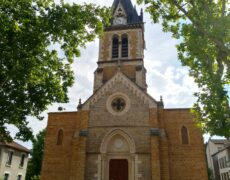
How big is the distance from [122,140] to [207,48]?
1107 centimetres

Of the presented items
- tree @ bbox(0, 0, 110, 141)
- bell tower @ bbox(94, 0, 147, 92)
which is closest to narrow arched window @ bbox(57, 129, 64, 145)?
bell tower @ bbox(94, 0, 147, 92)

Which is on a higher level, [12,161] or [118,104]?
[118,104]

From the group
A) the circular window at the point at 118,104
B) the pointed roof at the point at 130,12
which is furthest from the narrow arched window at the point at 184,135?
the pointed roof at the point at 130,12

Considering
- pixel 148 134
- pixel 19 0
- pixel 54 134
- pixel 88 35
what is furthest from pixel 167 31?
pixel 54 134

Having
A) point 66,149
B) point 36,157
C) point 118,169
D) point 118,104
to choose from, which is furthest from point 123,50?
point 36,157

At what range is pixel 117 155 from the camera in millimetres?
18469

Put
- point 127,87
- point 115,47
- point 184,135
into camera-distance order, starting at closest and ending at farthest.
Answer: point 184,135 < point 127,87 < point 115,47

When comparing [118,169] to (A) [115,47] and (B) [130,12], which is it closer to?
(A) [115,47]

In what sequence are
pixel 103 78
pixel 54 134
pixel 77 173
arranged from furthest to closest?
pixel 103 78 < pixel 54 134 < pixel 77 173

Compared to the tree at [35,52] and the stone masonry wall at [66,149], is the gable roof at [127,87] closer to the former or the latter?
the stone masonry wall at [66,149]

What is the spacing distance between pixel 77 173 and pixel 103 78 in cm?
1031

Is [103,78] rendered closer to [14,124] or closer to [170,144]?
[170,144]

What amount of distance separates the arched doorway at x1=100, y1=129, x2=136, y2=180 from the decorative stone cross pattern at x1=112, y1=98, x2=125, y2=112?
1.99 meters

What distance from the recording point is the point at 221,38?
9125 mm
